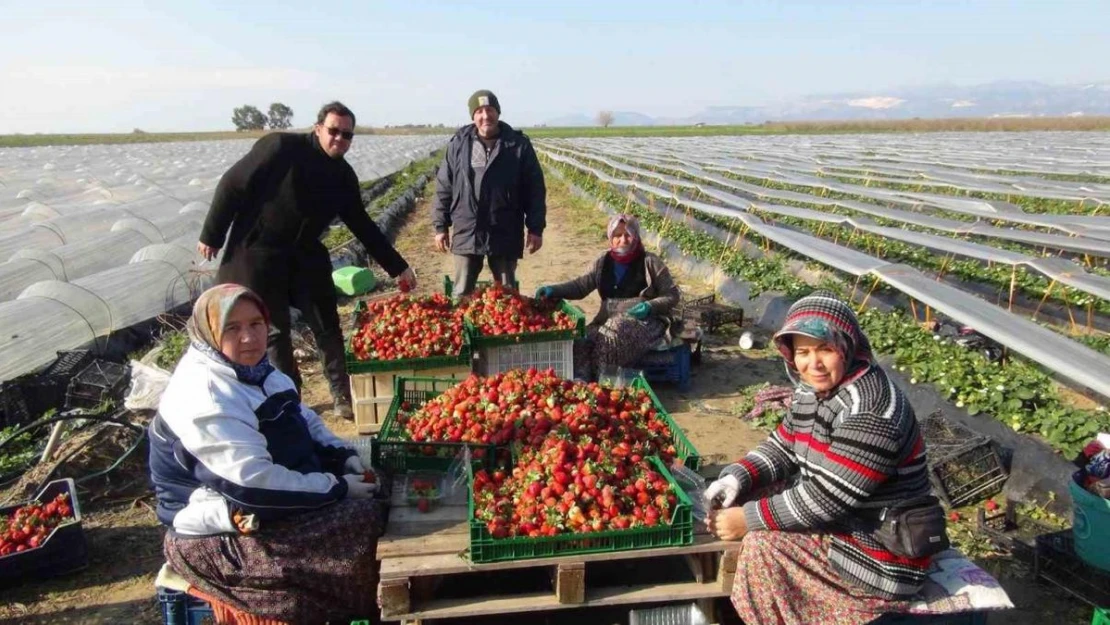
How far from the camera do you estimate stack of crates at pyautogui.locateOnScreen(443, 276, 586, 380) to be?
17.4ft

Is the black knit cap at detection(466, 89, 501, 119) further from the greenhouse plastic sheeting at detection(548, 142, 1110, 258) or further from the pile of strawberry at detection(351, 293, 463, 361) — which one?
the greenhouse plastic sheeting at detection(548, 142, 1110, 258)

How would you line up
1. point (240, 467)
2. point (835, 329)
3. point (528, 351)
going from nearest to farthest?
point (835, 329)
point (240, 467)
point (528, 351)

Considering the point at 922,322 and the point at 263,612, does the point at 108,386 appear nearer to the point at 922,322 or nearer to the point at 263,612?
the point at 263,612

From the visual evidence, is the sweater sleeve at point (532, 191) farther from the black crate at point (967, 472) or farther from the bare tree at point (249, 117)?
the bare tree at point (249, 117)

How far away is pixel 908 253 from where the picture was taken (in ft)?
34.4

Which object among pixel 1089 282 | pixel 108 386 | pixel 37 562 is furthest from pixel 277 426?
pixel 1089 282

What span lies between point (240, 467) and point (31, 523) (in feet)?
6.97

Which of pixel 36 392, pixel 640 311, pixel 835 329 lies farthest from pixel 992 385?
pixel 36 392

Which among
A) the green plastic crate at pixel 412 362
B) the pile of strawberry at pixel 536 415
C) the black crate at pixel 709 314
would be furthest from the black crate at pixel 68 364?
the black crate at pixel 709 314

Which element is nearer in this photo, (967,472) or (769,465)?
(769,465)

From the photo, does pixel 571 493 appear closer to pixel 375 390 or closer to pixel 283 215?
pixel 375 390

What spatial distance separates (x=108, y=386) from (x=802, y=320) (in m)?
5.38

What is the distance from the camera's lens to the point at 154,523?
4.50 m

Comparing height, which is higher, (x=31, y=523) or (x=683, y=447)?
(x=683, y=447)
